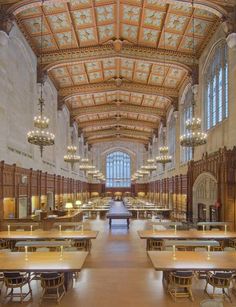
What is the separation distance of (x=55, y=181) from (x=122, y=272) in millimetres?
18124

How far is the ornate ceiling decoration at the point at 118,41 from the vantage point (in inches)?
702

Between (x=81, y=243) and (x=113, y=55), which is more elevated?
(x=113, y=55)

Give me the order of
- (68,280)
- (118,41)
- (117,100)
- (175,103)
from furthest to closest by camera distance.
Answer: (117,100) → (175,103) → (118,41) → (68,280)

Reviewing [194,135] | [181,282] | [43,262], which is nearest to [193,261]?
[181,282]

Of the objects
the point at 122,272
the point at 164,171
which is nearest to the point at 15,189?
the point at 122,272

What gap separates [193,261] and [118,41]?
15.9 m

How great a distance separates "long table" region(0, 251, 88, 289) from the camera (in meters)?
7.86

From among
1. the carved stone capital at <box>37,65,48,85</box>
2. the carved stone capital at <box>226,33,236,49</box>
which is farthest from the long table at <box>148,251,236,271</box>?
the carved stone capital at <box>37,65,48,85</box>

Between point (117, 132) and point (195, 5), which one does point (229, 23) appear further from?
point (117, 132)

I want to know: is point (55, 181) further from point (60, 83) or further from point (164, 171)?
point (164, 171)

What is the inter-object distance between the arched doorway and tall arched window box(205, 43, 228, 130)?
3098 mm

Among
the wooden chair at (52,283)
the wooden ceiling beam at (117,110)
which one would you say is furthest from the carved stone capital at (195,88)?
the wooden chair at (52,283)

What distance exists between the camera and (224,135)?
17422 millimetres

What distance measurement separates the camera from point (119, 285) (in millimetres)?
9578
